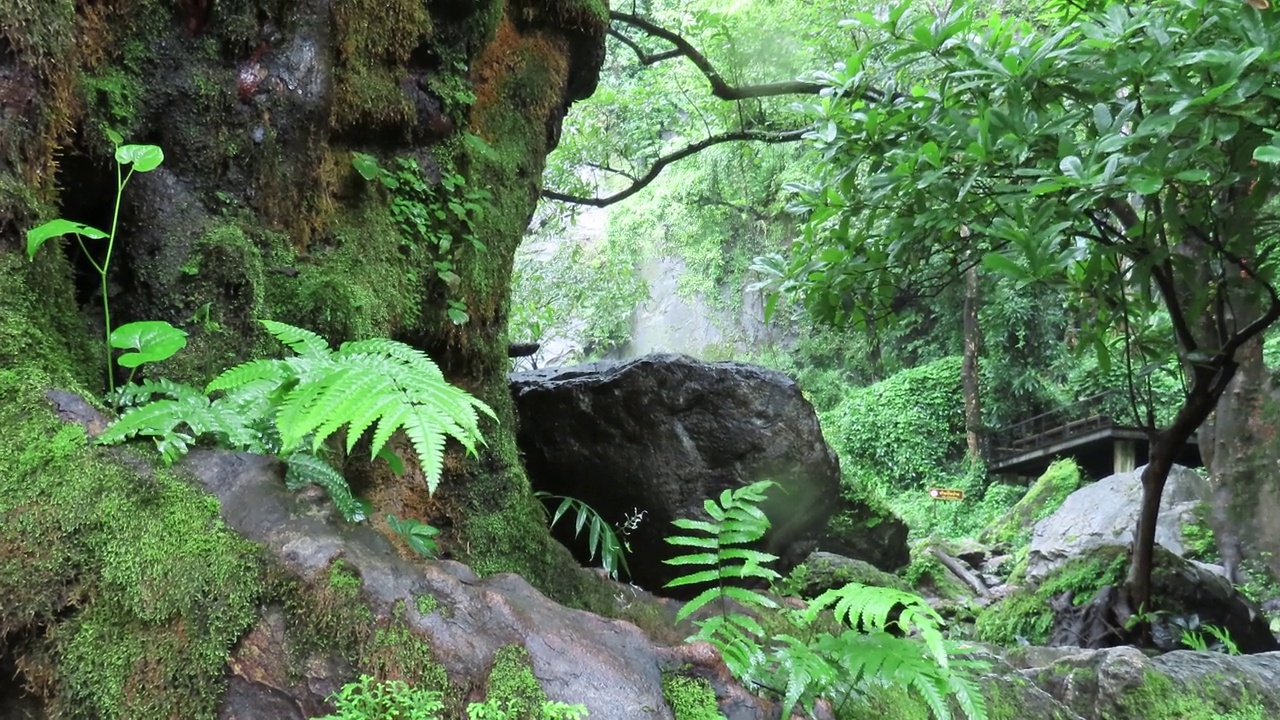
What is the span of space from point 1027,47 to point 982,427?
14.8m

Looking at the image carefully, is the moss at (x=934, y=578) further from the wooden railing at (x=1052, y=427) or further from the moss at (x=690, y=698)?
the moss at (x=690, y=698)

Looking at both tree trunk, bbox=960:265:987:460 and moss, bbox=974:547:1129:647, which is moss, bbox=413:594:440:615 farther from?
tree trunk, bbox=960:265:987:460

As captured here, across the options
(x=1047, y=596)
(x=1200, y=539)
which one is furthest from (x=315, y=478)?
(x=1200, y=539)

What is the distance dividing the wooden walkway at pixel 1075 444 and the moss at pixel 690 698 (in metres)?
14.5

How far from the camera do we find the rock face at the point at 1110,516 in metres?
8.12

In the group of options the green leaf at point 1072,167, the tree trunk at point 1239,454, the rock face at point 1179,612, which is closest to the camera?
the green leaf at point 1072,167

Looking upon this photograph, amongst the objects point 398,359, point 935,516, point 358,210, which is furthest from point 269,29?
point 935,516

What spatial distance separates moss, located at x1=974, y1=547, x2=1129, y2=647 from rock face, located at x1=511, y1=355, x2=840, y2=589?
6.59ft

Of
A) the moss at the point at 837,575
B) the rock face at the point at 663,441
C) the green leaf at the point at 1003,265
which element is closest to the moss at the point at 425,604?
the rock face at the point at 663,441

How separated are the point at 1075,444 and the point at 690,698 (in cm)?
1532

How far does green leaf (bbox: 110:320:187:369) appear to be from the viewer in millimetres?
1890

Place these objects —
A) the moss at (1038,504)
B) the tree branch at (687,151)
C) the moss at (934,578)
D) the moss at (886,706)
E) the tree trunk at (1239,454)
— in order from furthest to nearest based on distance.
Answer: the moss at (1038,504) → the moss at (934,578) → the tree branch at (687,151) → the tree trunk at (1239,454) → the moss at (886,706)

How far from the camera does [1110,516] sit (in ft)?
30.8

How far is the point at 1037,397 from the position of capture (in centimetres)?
1631
